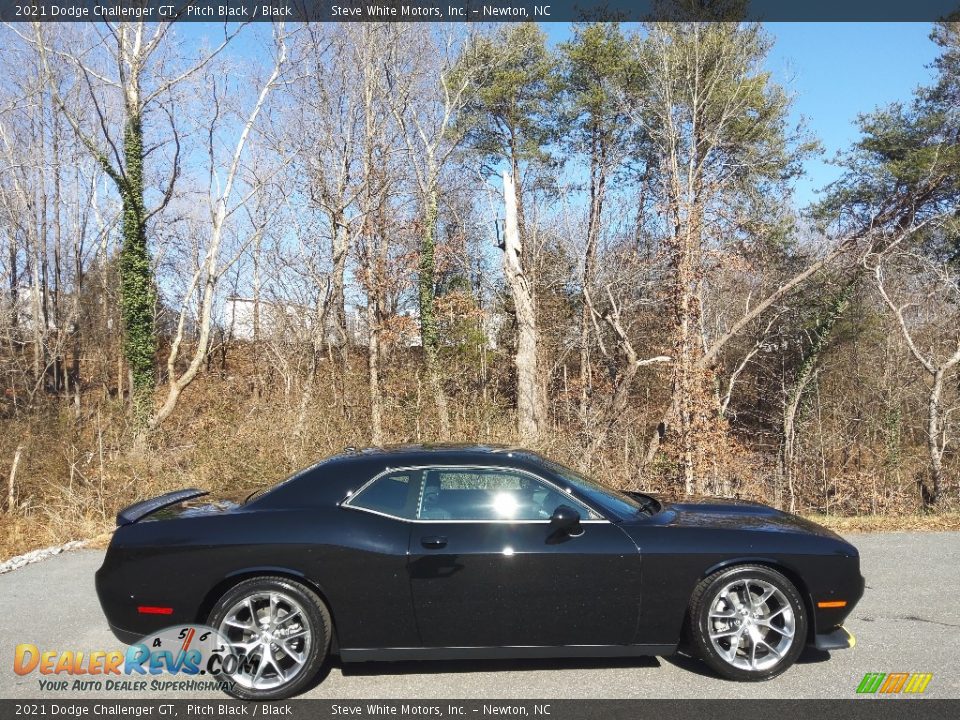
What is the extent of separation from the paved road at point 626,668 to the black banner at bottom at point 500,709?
0.10 metres

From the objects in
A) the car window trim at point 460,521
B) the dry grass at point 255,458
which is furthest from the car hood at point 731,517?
the dry grass at point 255,458

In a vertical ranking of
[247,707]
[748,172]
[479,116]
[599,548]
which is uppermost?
[479,116]

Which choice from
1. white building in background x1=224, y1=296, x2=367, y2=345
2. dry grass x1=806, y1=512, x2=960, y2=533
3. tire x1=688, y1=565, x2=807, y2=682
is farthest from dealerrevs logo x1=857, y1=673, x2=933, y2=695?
white building in background x1=224, y1=296, x2=367, y2=345

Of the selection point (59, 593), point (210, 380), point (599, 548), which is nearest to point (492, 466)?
point (599, 548)

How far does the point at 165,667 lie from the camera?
14.5 feet

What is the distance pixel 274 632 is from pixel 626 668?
6.82 ft

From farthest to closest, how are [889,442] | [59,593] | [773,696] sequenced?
[889,442], [59,593], [773,696]

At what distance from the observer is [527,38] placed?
2880 cm

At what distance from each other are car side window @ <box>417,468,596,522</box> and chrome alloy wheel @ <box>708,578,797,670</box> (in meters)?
0.92

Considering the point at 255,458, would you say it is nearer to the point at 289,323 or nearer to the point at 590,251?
the point at 590,251

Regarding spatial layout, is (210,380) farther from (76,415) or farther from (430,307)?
(430,307)

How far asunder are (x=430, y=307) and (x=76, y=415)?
11.2 m

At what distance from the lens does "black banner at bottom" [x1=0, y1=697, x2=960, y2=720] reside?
12.7 feet

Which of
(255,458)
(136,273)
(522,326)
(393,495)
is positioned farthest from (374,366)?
(393,495)
